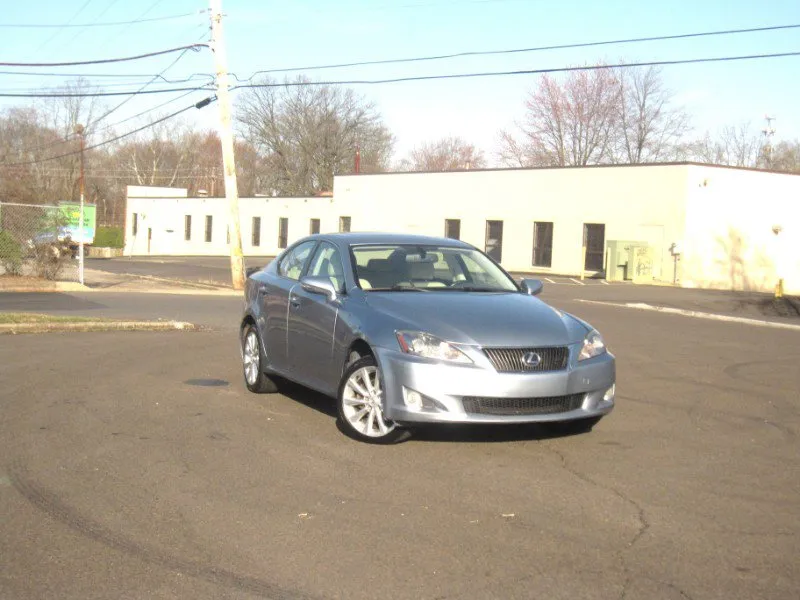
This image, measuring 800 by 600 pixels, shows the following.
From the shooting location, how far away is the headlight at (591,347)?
7.51 meters

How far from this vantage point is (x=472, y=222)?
156 ft

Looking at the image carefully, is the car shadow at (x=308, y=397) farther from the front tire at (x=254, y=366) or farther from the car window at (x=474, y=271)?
the car window at (x=474, y=271)

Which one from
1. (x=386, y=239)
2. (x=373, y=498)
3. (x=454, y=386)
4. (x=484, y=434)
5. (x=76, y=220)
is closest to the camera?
(x=373, y=498)

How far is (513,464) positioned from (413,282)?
6.91 feet

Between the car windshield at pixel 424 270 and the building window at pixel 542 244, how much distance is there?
1387 inches

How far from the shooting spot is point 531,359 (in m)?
7.15

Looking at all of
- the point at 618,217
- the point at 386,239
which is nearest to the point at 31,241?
the point at 386,239

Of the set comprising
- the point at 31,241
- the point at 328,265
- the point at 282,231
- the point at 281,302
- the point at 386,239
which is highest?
the point at 282,231

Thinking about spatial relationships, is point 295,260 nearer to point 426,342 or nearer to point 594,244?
A: point 426,342

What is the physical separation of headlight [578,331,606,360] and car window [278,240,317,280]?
9.62 feet

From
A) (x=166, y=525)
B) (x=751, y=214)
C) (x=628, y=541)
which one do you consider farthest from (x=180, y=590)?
(x=751, y=214)

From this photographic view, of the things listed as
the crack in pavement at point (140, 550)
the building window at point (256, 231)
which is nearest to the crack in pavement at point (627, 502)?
the crack in pavement at point (140, 550)

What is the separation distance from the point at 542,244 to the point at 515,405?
37.7m

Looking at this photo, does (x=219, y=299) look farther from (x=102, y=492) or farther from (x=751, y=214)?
(x=751, y=214)
